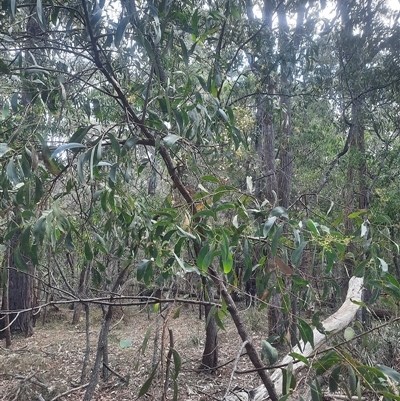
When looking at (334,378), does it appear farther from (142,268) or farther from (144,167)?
(144,167)

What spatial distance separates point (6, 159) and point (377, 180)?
598 centimetres

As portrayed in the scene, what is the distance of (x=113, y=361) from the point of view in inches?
219

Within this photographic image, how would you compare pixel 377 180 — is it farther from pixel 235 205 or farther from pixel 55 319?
pixel 55 319

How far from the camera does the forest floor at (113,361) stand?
13.9 ft

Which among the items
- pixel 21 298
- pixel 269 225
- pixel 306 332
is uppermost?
pixel 269 225

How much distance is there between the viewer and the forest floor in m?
4.22

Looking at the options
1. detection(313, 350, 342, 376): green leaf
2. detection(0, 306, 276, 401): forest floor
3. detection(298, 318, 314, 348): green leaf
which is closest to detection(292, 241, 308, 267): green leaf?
detection(298, 318, 314, 348): green leaf

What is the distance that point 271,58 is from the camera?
390cm

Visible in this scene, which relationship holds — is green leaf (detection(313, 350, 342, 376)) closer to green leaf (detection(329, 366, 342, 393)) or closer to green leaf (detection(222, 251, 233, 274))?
green leaf (detection(329, 366, 342, 393))

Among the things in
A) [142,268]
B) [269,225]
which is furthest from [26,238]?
[269,225]

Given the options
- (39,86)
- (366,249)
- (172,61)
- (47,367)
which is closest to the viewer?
(366,249)

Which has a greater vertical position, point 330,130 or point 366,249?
point 330,130

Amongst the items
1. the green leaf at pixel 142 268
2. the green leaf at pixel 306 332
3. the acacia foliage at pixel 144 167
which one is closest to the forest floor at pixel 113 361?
the acacia foliage at pixel 144 167

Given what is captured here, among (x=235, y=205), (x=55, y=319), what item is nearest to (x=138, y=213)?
(x=235, y=205)
